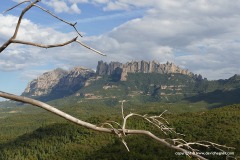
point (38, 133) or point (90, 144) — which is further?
point (38, 133)

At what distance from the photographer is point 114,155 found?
7725 centimetres

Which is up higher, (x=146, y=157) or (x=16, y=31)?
(x=16, y=31)

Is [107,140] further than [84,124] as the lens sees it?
Yes

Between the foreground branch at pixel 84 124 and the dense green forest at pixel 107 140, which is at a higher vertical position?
the foreground branch at pixel 84 124

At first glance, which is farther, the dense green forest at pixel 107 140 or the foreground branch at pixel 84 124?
the dense green forest at pixel 107 140

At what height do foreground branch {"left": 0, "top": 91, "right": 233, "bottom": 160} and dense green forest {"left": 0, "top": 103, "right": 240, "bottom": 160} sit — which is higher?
foreground branch {"left": 0, "top": 91, "right": 233, "bottom": 160}

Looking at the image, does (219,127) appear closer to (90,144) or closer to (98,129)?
(90,144)

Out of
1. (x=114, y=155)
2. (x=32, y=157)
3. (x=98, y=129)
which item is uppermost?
(x=98, y=129)

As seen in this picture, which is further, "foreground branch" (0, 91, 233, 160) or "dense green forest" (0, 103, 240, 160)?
"dense green forest" (0, 103, 240, 160)

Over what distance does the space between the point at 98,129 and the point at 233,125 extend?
99.3 m

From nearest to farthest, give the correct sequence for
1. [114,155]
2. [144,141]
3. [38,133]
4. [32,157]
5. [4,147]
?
[114,155] < [144,141] < [32,157] < [4,147] < [38,133]

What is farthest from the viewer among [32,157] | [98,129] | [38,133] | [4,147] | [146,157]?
[38,133]

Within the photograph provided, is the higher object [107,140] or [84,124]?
[84,124]

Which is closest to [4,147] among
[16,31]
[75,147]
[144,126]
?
[75,147]
